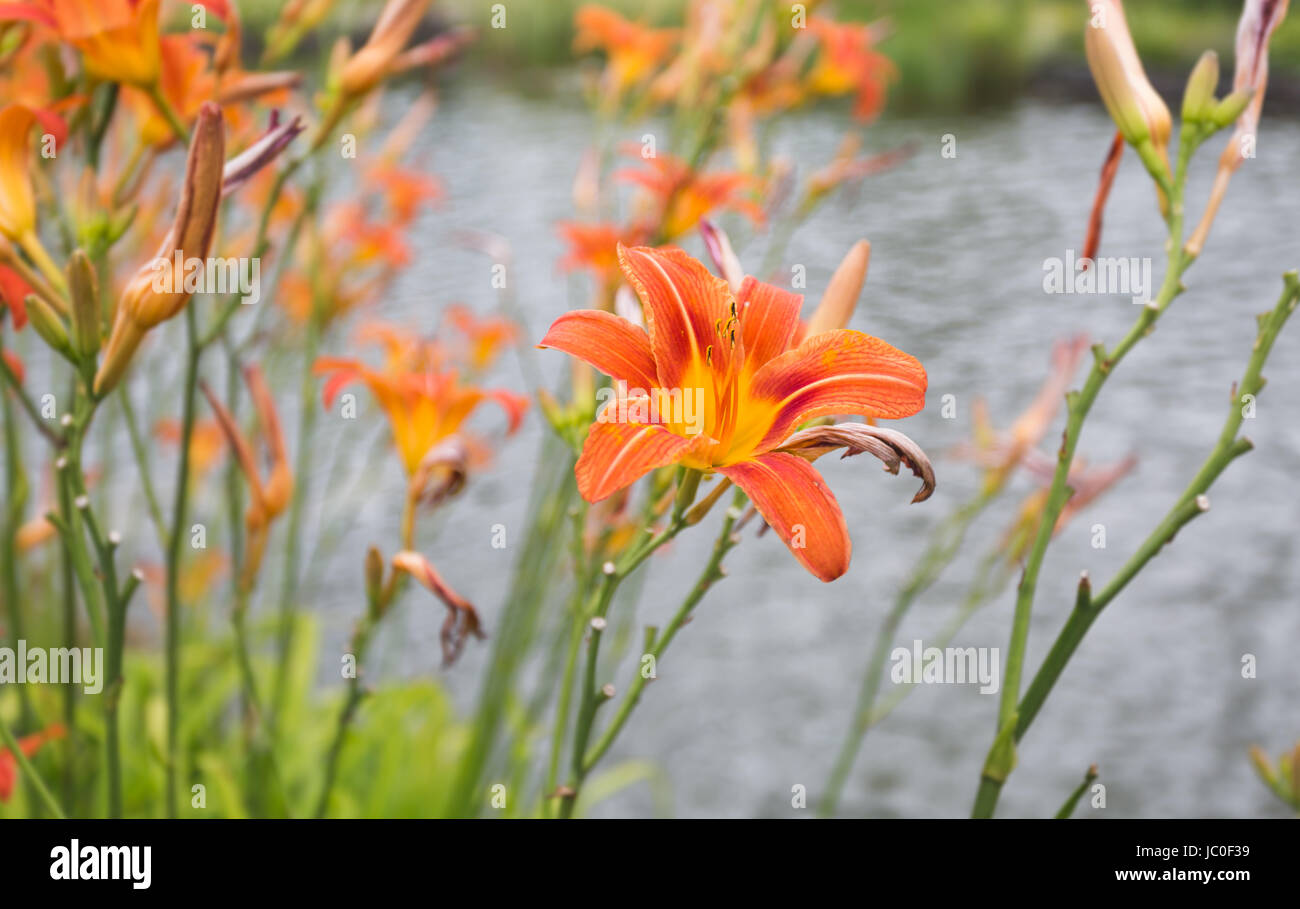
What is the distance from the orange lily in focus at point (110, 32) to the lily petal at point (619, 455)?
52 cm

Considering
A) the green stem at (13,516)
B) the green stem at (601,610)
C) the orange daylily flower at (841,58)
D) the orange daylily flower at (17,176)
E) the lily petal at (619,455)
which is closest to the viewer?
the lily petal at (619,455)

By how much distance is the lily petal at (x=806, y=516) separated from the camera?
0.49 m

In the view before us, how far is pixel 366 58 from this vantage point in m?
0.88

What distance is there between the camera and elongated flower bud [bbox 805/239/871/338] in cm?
62

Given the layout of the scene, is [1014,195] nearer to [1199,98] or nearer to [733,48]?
[733,48]

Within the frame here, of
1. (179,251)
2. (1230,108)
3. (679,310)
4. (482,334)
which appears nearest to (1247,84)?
(1230,108)

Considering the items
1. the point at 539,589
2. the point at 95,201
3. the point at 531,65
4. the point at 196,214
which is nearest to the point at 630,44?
the point at 539,589

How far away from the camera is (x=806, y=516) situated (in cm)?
49

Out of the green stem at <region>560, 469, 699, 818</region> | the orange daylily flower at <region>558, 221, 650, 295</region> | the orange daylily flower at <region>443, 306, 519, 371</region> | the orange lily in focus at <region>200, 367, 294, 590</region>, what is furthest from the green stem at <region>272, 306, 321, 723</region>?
the green stem at <region>560, 469, 699, 818</region>

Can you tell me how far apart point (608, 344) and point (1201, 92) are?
1.37 ft

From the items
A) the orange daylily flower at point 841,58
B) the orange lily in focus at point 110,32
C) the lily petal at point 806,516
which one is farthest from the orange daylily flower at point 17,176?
the orange daylily flower at point 841,58

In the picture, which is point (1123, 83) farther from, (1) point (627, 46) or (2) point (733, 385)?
(1) point (627, 46)

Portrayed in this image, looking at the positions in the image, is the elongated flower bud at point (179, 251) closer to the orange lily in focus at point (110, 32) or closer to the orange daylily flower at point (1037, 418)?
the orange lily in focus at point (110, 32)

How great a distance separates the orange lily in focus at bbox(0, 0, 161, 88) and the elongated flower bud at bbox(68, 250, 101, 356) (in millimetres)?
200
